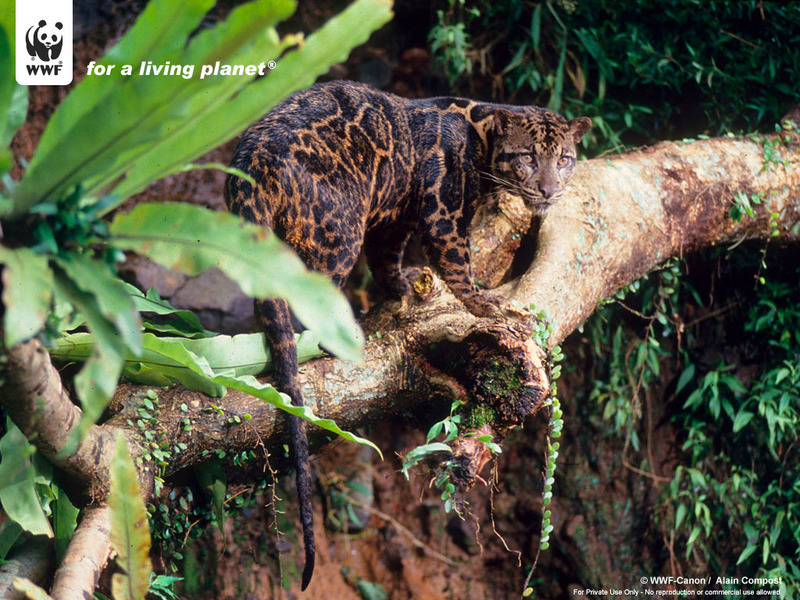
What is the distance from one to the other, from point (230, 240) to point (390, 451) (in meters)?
3.00

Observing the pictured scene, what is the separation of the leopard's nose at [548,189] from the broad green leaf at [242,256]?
1.81 m

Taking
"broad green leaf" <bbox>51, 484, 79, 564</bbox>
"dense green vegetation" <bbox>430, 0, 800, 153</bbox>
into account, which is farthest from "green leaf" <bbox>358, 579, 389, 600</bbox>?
"dense green vegetation" <bbox>430, 0, 800, 153</bbox>

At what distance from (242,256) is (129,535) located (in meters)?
0.71

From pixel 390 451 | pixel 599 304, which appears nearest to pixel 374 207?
pixel 599 304

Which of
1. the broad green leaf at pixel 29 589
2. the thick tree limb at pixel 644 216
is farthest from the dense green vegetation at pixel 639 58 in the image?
the broad green leaf at pixel 29 589

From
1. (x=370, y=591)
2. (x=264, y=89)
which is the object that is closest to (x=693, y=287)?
(x=370, y=591)

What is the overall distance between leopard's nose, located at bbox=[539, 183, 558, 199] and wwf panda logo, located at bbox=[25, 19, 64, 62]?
1.79 meters

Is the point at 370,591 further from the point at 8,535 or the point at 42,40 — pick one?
the point at 42,40

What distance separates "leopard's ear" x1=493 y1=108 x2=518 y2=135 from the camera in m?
2.73

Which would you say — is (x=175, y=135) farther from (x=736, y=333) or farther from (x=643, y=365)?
(x=736, y=333)

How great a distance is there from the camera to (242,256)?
110cm

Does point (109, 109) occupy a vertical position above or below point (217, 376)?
above

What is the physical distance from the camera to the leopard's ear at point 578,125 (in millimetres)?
2884

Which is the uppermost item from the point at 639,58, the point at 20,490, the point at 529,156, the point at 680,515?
the point at 639,58
